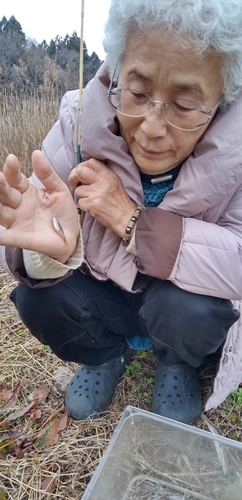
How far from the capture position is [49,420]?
1454 mm

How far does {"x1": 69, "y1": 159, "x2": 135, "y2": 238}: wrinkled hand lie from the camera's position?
1.21m

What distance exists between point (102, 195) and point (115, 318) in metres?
0.44

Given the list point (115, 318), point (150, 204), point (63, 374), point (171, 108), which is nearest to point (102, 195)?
point (150, 204)

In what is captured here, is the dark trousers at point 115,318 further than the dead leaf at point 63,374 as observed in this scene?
No

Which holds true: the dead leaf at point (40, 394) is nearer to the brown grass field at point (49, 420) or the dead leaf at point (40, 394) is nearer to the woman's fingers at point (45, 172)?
the brown grass field at point (49, 420)

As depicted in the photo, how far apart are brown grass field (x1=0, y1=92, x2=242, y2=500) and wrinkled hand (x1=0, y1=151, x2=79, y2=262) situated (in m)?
0.60

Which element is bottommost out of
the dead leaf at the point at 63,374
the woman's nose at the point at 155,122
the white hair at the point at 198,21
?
the dead leaf at the point at 63,374

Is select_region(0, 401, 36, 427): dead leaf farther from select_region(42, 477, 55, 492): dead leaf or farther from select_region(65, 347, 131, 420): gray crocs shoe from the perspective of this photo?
select_region(42, 477, 55, 492): dead leaf

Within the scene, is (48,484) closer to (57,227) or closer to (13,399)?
(13,399)

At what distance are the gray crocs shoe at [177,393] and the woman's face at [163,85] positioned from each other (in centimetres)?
67

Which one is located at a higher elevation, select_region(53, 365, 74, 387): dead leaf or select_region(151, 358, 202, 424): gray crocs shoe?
select_region(151, 358, 202, 424): gray crocs shoe

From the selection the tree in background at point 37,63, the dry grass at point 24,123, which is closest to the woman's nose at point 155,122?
the dry grass at point 24,123

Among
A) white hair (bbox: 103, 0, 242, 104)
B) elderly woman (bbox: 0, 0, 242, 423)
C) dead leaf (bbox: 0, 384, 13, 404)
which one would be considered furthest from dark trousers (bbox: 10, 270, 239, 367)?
white hair (bbox: 103, 0, 242, 104)

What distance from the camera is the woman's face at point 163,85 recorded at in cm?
100
